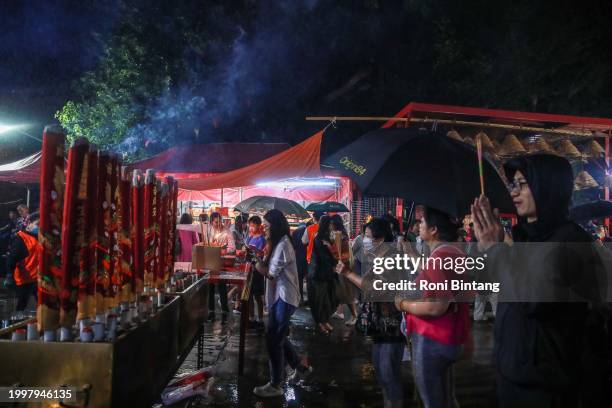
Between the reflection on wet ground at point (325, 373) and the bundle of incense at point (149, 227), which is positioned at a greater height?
the bundle of incense at point (149, 227)

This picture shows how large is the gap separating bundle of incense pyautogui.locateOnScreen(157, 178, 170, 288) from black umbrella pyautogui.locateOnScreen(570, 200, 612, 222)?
4.28 metres

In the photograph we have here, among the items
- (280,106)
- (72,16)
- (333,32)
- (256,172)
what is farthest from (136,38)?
(256,172)

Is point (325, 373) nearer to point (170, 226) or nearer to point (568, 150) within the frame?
point (170, 226)

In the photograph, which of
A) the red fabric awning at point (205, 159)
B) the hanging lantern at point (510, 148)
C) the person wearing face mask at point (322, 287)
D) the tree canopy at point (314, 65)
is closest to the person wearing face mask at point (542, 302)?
the person wearing face mask at point (322, 287)

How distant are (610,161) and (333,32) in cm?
1489

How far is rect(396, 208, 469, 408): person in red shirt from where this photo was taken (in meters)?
2.89

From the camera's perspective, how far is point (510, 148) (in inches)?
313

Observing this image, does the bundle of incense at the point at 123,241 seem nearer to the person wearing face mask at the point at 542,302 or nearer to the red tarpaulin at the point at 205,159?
the person wearing face mask at the point at 542,302

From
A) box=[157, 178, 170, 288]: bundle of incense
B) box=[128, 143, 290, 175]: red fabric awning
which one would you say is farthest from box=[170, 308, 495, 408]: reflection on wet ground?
box=[128, 143, 290, 175]: red fabric awning

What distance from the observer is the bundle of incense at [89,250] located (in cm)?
260

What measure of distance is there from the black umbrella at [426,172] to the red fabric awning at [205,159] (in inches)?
446

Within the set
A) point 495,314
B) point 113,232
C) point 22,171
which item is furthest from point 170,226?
point 22,171

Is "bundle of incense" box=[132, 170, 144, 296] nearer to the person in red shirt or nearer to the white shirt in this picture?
the white shirt

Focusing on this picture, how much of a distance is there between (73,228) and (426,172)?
2.33 meters
